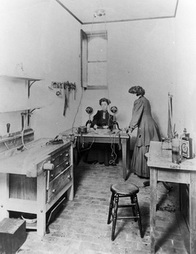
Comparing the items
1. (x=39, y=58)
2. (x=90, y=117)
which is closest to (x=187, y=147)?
(x=39, y=58)

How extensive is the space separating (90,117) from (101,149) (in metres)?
1.38

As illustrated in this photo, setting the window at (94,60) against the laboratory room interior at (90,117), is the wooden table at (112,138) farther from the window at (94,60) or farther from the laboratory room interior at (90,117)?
the window at (94,60)

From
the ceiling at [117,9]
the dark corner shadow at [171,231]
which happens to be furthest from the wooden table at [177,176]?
the ceiling at [117,9]

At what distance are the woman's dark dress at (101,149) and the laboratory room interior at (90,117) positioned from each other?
24 mm

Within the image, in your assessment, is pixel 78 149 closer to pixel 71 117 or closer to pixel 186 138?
pixel 71 117

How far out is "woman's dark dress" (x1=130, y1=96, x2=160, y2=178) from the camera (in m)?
4.42

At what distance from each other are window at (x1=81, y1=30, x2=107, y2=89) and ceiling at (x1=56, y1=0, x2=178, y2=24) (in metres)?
0.44

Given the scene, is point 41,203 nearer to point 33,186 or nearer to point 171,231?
point 33,186

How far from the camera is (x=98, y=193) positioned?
12.2 ft

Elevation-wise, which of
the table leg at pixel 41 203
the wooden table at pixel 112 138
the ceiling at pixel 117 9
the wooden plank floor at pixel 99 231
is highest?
the ceiling at pixel 117 9

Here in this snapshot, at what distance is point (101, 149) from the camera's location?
5.39 metres

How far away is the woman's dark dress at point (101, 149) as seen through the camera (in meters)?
5.31

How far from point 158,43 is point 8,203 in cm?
506

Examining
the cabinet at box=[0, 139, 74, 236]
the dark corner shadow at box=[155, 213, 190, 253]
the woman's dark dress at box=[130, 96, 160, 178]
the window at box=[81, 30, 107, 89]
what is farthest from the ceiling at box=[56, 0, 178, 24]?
the dark corner shadow at box=[155, 213, 190, 253]
